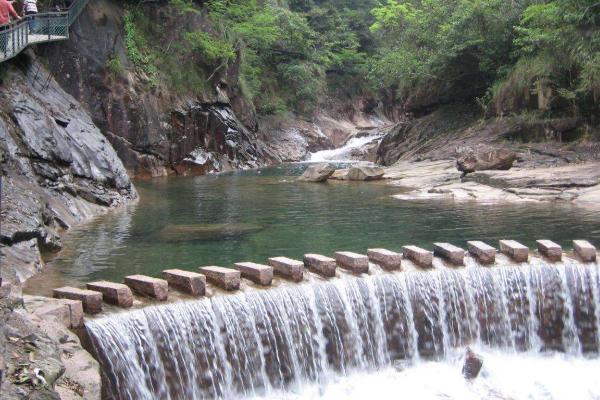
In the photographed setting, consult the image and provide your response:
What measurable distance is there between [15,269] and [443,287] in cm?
614

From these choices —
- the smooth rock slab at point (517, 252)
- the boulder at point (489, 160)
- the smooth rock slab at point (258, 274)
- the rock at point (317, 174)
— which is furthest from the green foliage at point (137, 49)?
the smooth rock slab at point (517, 252)

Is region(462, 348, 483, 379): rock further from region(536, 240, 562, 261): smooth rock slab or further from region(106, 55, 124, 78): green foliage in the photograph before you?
region(106, 55, 124, 78): green foliage

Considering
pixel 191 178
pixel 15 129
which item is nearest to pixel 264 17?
pixel 191 178

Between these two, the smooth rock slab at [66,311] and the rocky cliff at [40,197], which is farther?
the smooth rock slab at [66,311]

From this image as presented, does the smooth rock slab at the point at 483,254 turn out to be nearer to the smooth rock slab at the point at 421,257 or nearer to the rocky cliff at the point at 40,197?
the smooth rock slab at the point at 421,257

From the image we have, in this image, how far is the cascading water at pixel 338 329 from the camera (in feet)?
A: 23.4

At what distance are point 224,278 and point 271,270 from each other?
2.30 ft

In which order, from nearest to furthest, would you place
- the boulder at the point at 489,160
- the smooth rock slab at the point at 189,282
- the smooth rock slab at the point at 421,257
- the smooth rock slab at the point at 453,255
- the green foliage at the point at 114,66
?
the smooth rock slab at the point at 189,282
the smooth rock slab at the point at 421,257
the smooth rock slab at the point at 453,255
the boulder at the point at 489,160
the green foliage at the point at 114,66

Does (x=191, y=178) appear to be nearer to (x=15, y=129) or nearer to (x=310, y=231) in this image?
(x=15, y=129)

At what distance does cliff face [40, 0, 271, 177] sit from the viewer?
26.5m

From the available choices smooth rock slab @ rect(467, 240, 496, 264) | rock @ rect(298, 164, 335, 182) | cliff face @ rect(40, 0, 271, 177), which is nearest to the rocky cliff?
cliff face @ rect(40, 0, 271, 177)

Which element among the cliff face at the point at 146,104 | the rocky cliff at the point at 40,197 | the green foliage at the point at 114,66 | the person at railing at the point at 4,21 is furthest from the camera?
the green foliage at the point at 114,66

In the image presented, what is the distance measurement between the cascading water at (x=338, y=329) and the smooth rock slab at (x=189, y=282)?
0.21m

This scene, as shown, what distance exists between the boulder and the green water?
410cm
